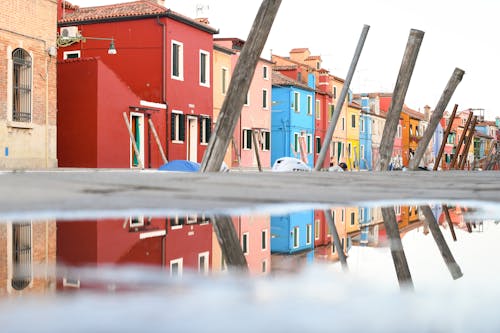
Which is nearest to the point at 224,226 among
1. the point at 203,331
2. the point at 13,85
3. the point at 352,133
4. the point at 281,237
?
the point at 281,237

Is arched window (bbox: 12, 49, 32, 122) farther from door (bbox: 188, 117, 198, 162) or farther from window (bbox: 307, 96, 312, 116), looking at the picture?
window (bbox: 307, 96, 312, 116)


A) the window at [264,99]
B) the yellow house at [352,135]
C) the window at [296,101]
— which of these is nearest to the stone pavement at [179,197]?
the window at [264,99]

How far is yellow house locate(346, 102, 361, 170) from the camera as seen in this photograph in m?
54.4

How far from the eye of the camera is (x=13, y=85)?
20938 mm

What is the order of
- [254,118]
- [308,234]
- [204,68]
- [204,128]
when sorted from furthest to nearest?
1. [254,118]
2. [204,68]
3. [204,128]
4. [308,234]

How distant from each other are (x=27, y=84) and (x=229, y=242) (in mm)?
20224

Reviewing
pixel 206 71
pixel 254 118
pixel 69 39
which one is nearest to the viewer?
pixel 69 39

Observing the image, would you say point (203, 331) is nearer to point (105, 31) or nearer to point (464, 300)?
point (464, 300)

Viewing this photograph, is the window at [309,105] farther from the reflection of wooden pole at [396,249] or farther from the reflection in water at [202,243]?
the reflection in water at [202,243]

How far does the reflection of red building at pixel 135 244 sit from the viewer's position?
1961 millimetres

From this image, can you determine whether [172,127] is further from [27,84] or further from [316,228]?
[316,228]

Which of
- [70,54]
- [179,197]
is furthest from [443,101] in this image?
[70,54]

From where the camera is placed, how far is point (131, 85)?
2936 cm

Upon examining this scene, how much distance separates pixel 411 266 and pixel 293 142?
135 feet
